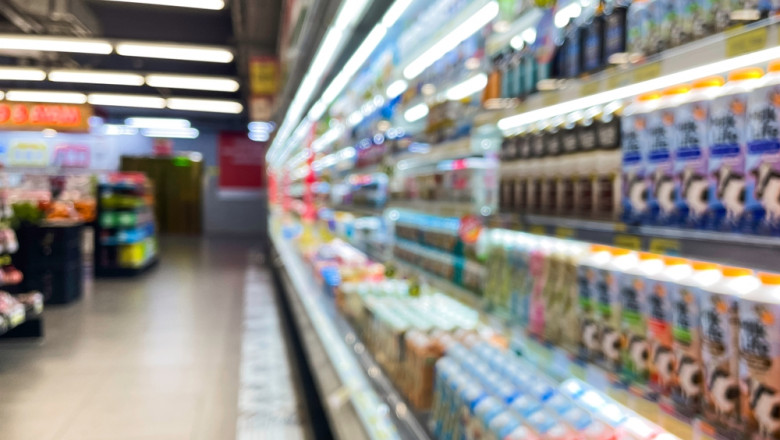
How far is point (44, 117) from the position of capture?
1337 cm

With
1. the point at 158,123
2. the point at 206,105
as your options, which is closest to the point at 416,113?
the point at 206,105

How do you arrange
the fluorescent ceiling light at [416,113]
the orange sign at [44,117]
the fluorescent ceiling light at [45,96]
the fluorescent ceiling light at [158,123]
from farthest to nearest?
the fluorescent ceiling light at [158,123] → the fluorescent ceiling light at [45,96] → the orange sign at [44,117] → the fluorescent ceiling light at [416,113]

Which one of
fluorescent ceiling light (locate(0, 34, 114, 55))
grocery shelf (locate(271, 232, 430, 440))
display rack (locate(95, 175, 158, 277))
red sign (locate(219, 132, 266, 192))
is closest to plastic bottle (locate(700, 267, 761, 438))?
grocery shelf (locate(271, 232, 430, 440))

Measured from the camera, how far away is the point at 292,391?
14.1 ft

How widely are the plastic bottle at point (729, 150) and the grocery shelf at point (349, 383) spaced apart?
1.25 metres

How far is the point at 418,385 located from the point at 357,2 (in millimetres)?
1761

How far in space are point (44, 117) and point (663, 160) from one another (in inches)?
564

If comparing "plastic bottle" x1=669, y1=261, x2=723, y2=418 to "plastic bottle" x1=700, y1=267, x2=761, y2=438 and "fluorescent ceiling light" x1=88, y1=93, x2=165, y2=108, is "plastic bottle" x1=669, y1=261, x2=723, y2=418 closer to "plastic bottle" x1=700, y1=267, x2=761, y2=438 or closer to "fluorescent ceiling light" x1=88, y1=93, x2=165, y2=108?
"plastic bottle" x1=700, y1=267, x2=761, y2=438

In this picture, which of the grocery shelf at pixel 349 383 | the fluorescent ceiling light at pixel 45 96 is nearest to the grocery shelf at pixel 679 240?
the grocery shelf at pixel 349 383

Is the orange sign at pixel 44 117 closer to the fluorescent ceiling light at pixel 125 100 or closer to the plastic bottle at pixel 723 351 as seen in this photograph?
the fluorescent ceiling light at pixel 125 100

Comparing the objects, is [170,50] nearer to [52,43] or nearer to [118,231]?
[52,43]

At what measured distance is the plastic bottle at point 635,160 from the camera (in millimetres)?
1372

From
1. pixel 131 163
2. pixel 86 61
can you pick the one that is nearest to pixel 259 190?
pixel 131 163

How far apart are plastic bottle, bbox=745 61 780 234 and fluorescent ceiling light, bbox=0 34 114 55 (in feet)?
33.9
